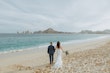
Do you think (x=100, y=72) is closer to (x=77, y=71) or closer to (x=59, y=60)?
(x=77, y=71)

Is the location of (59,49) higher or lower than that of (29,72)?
higher

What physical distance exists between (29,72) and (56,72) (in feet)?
6.50

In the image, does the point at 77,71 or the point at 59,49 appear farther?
the point at 59,49

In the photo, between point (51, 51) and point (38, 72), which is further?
point (51, 51)

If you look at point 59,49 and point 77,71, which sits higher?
point 59,49

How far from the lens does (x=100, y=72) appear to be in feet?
34.4

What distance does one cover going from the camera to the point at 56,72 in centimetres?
1120

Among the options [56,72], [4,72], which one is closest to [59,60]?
[56,72]

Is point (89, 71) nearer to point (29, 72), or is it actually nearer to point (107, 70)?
point (107, 70)

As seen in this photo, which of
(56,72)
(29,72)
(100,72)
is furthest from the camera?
(29,72)

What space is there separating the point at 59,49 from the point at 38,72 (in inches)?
110

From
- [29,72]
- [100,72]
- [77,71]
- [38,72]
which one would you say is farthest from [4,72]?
[100,72]

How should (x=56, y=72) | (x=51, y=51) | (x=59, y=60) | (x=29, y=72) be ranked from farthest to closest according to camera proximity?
(x=51, y=51) < (x=59, y=60) < (x=29, y=72) < (x=56, y=72)

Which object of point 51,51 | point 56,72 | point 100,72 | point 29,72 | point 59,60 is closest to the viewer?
point 100,72
